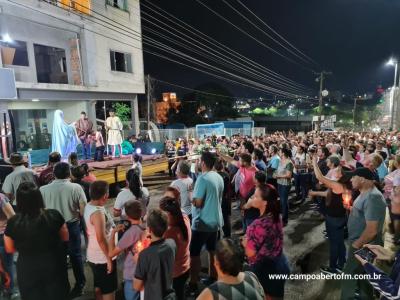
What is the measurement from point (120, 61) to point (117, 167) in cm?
1000

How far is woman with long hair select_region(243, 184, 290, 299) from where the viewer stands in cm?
299

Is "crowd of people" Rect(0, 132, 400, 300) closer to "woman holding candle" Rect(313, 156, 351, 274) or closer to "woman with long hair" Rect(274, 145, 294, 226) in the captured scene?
"woman holding candle" Rect(313, 156, 351, 274)

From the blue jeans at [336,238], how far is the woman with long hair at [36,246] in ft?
12.9

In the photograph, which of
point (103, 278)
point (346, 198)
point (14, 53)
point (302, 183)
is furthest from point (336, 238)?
point (14, 53)

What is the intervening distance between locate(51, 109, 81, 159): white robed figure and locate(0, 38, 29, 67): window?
4649 mm

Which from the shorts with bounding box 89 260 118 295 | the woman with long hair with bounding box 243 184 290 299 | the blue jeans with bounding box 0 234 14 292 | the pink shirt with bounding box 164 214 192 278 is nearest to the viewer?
the woman with long hair with bounding box 243 184 290 299

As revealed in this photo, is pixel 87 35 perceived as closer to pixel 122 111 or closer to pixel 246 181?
pixel 122 111

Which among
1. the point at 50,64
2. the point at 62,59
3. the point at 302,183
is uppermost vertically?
the point at 62,59

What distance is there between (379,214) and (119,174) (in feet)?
27.7

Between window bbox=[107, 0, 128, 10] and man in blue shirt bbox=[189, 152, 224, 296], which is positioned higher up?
window bbox=[107, 0, 128, 10]

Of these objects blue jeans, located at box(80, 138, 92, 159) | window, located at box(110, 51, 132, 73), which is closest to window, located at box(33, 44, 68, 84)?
window, located at box(110, 51, 132, 73)

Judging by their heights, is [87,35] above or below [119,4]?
below

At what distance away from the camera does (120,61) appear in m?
17.6

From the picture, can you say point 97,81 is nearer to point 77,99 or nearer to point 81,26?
point 77,99
